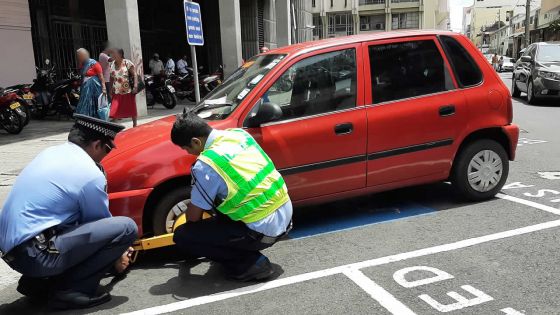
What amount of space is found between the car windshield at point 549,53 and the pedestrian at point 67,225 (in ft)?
44.5

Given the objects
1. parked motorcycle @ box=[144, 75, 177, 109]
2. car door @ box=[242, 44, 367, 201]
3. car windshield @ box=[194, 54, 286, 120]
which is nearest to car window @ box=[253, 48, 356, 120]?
car door @ box=[242, 44, 367, 201]

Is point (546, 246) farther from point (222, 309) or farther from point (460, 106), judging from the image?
point (222, 309)

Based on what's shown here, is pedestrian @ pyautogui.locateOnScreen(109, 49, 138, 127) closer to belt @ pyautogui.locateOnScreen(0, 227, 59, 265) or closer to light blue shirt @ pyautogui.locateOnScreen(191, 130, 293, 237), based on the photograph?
light blue shirt @ pyautogui.locateOnScreen(191, 130, 293, 237)

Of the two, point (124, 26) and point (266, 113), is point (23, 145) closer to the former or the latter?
point (124, 26)

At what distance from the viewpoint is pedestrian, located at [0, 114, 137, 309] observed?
3.07 meters

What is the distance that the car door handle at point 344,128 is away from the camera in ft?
14.5

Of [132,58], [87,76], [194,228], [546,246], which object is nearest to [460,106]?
[546,246]

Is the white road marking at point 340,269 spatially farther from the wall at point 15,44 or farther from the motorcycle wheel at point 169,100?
the motorcycle wheel at point 169,100

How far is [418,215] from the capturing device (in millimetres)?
4953

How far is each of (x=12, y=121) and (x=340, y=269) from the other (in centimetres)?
899

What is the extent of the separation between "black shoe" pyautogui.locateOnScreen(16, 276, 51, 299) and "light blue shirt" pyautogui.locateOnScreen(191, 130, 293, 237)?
1.16 meters

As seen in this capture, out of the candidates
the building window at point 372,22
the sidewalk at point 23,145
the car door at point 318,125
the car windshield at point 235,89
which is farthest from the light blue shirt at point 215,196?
the building window at point 372,22

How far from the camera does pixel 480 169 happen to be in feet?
16.7

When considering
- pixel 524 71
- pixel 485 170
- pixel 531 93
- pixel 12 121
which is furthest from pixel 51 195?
pixel 524 71
